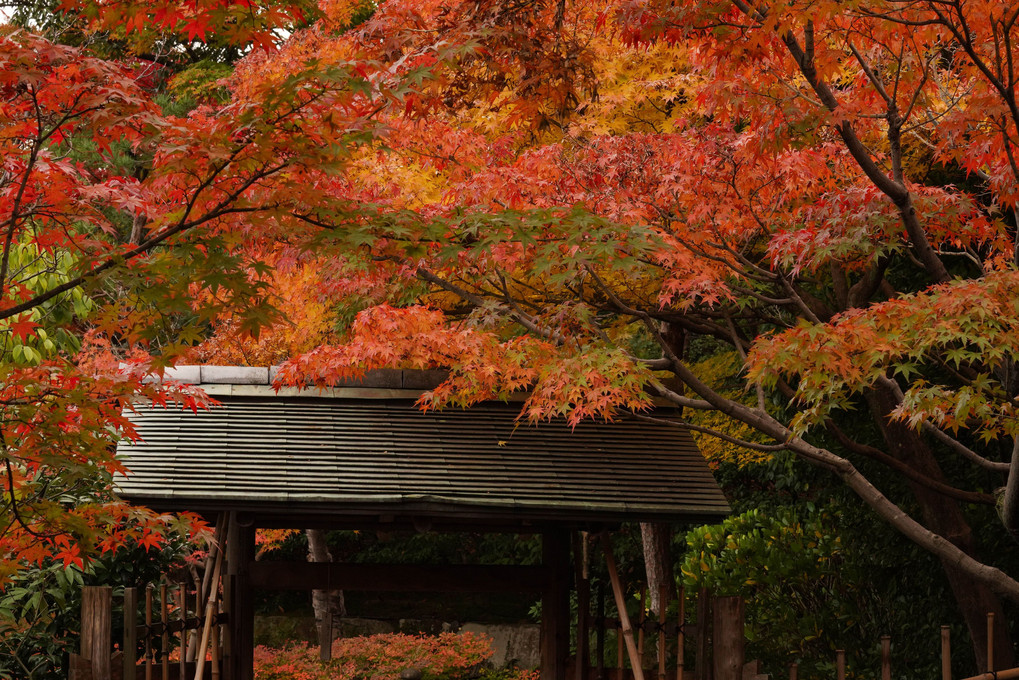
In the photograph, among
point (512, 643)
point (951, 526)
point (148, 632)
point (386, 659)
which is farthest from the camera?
point (512, 643)

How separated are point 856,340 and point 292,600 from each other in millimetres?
13996

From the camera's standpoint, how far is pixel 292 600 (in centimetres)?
1733

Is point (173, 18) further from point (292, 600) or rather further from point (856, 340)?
point (292, 600)

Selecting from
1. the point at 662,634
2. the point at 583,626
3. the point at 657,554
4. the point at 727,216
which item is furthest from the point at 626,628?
the point at 657,554

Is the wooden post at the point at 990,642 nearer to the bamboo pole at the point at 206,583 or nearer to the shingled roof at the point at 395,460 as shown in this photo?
the shingled roof at the point at 395,460

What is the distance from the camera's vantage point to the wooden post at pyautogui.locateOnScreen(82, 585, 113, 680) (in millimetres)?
6086

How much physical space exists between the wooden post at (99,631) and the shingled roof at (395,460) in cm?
70

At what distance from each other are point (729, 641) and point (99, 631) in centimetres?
416

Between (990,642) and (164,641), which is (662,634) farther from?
(164,641)

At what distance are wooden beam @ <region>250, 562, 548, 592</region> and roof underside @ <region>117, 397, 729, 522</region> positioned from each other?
110 cm

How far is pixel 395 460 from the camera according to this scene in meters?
7.22

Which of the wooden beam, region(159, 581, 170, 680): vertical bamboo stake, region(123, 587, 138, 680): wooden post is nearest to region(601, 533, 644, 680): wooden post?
the wooden beam

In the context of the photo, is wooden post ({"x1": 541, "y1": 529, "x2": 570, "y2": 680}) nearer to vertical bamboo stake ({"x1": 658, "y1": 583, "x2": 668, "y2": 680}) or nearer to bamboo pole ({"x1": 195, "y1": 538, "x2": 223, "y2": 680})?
vertical bamboo stake ({"x1": 658, "y1": 583, "x2": 668, "y2": 680})

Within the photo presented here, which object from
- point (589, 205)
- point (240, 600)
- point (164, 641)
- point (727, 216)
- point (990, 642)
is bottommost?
point (990, 642)
